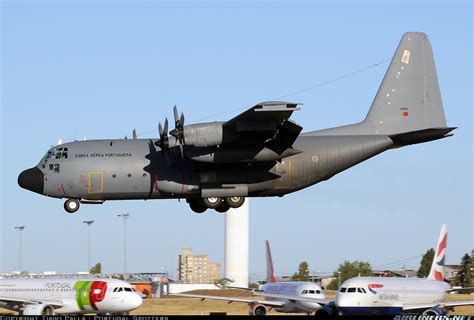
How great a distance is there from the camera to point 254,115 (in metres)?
33.9

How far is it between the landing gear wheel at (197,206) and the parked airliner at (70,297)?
9.50 metres

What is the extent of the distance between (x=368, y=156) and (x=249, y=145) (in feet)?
19.8

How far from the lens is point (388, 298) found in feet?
138

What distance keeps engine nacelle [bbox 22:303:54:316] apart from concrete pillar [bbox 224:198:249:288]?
66326 millimetres

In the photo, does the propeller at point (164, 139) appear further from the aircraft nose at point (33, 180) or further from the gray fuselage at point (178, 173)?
the aircraft nose at point (33, 180)

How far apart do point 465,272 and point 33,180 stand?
228 ft

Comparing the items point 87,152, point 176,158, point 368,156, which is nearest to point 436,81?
point 368,156

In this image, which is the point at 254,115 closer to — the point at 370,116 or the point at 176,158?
the point at 176,158

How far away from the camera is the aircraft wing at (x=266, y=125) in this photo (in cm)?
3272

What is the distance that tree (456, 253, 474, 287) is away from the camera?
3729 inches

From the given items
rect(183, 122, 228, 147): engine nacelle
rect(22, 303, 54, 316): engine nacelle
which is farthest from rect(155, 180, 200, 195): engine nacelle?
rect(22, 303, 54, 316): engine nacelle

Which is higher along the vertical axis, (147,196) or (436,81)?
(436,81)

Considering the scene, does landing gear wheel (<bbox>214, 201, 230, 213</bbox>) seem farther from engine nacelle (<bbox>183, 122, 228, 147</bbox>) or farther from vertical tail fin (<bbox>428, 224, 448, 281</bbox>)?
vertical tail fin (<bbox>428, 224, 448, 281</bbox>)

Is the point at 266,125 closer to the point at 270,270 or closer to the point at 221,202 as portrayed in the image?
the point at 221,202
